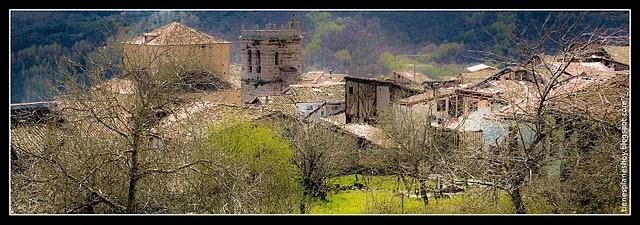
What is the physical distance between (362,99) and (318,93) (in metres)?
2.67

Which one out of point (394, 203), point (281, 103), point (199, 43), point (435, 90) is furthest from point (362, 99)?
point (394, 203)

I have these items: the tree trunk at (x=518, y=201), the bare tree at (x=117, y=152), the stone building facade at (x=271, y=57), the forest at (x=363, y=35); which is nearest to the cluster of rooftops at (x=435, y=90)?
the bare tree at (x=117, y=152)

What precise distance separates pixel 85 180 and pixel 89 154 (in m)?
0.46

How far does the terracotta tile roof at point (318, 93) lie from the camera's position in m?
22.0

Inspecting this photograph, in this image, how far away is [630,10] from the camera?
7121 mm

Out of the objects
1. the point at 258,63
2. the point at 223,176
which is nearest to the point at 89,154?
the point at 223,176

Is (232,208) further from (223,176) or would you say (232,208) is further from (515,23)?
(515,23)

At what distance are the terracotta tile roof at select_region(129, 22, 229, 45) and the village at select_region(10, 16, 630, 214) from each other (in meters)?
0.04

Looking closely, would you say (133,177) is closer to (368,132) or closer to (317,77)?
(368,132)

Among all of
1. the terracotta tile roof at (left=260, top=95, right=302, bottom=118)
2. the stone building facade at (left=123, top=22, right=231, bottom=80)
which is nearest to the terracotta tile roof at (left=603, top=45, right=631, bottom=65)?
the terracotta tile roof at (left=260, top=95, right=302, bottom=118)

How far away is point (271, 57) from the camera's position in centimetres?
3119

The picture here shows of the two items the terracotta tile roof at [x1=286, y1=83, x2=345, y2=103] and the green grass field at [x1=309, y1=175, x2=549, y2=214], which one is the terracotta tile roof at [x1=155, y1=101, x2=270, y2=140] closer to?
the green grass field at [x1=309, y1=175, x2=549, y2=214]

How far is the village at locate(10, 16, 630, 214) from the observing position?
9.22 meters

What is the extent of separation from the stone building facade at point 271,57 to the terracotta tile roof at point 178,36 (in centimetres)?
435
